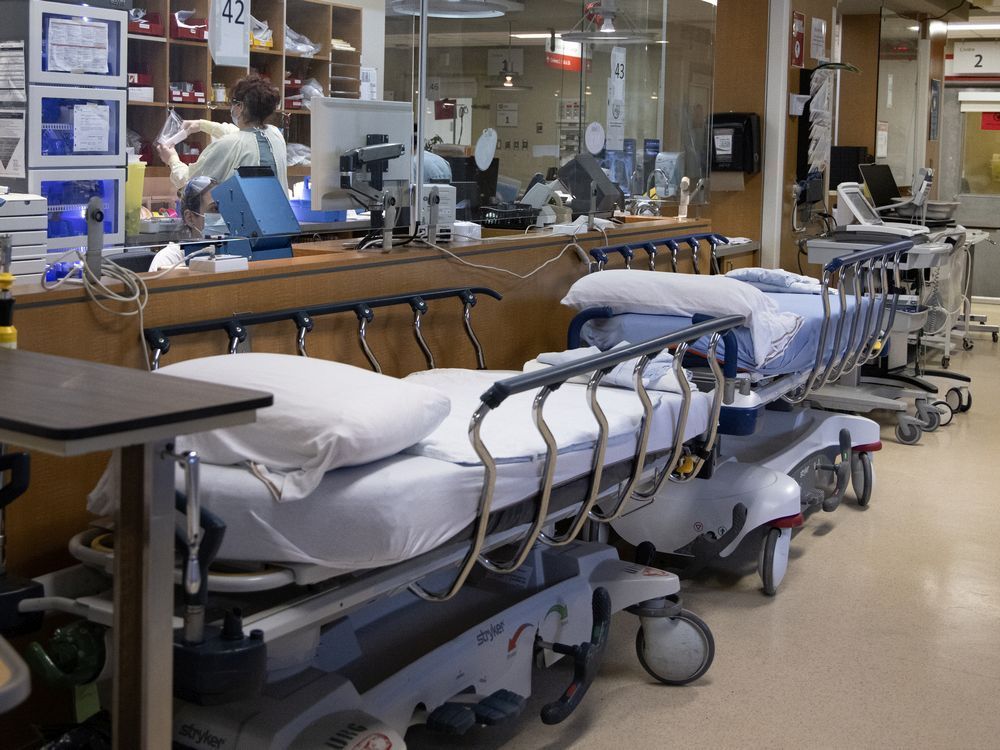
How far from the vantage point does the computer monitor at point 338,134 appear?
11.5 ft

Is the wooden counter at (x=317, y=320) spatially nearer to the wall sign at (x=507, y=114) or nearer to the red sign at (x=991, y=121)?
the wall sign at (x=507, y=114)

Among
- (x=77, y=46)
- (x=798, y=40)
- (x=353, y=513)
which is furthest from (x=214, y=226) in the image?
(x=798, y=40)

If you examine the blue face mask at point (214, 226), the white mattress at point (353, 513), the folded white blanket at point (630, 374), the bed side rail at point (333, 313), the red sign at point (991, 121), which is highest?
the red sign at point (991, 121)

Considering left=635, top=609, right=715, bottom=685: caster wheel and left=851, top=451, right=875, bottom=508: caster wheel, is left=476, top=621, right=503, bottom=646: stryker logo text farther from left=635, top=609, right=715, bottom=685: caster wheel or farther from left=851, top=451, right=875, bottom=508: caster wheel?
left=851, top=451, right=875, bottom=508: caster wheel

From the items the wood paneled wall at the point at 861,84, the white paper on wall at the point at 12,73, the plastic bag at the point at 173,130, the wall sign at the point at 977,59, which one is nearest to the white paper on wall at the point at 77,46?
the white paper on wall at the point at 12,73

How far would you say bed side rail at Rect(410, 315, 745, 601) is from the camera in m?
2.19

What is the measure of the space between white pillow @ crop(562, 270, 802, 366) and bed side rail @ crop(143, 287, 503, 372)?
332 mm

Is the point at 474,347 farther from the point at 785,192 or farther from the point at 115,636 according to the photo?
the point at 785,192

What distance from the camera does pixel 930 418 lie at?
6055mm

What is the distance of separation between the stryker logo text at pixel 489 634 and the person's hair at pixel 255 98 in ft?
9.15

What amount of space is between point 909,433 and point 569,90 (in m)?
2.43

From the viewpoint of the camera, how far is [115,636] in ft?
5.89

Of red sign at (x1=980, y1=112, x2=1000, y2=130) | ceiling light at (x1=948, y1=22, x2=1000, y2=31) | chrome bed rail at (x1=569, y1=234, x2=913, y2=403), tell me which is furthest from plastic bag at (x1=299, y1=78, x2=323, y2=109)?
red sign at (x1=980, y1=112, x2=1000, y2=130)

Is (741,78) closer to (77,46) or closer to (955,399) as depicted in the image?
(955,399)
